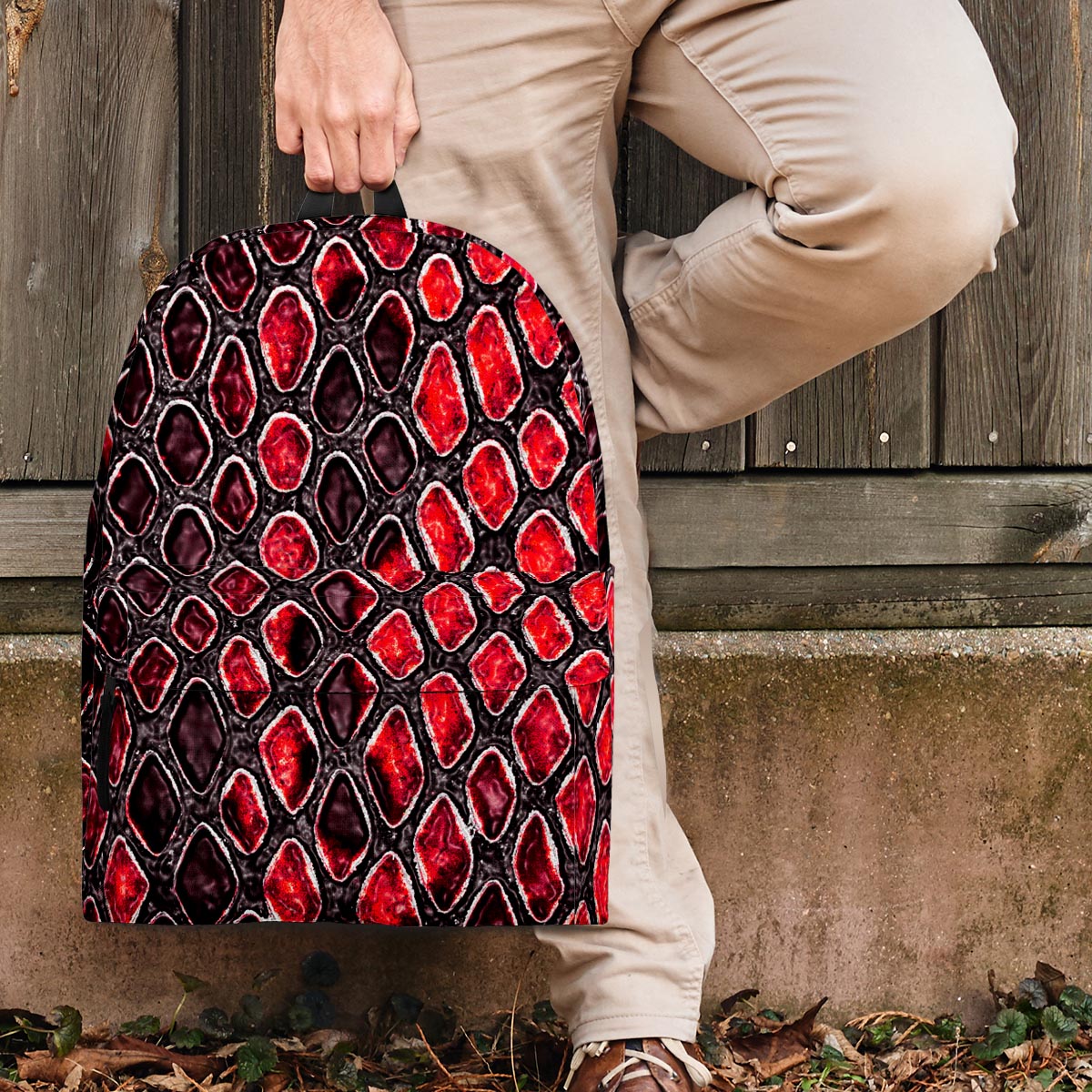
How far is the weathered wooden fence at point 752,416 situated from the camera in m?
1.50

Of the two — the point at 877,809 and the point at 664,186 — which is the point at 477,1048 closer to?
the point at 877,809

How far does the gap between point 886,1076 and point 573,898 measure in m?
0.63

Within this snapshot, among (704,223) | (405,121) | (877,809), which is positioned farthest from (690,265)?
(877,809)

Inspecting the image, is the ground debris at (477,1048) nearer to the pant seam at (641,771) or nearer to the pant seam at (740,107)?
the pant seam at (641,771)

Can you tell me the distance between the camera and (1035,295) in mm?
1583

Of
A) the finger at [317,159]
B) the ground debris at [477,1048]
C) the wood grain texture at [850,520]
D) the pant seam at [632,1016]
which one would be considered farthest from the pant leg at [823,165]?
the ground debris at [477,1048]

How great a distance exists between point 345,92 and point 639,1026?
0.94m

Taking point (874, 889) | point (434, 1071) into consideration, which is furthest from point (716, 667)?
point (434, 1071)

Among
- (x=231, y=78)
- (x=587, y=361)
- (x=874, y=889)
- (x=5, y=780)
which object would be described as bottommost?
(x=874, y=889)

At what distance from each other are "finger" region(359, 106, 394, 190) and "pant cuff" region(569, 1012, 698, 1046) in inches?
33.3

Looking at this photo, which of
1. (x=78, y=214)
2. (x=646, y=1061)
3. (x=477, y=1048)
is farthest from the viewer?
(x=78, y=214)

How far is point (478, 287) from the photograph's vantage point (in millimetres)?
1052

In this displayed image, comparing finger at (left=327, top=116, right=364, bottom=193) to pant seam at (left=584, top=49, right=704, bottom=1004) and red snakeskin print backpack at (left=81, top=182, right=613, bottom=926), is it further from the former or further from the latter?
pant seam at (left=584, top=49, right=704, bottom=1004)

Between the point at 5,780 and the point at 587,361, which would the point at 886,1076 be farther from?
the point at 5,780
